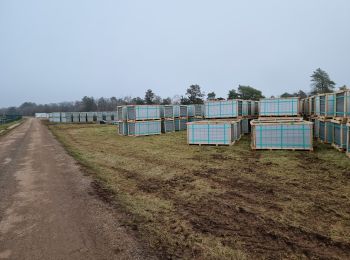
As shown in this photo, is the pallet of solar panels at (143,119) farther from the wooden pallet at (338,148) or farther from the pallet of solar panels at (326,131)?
the wooden pallet at (338,148)

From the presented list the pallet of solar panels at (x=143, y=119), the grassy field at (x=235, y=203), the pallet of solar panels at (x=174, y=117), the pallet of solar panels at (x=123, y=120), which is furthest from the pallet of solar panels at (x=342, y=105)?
the pallet of solar panels at (x=123, y=120)

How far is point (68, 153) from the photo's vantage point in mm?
13602

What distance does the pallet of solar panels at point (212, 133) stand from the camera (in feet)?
49.4

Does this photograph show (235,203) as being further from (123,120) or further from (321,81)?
(321,81)

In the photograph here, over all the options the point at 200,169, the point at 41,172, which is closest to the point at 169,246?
the point at 200,169

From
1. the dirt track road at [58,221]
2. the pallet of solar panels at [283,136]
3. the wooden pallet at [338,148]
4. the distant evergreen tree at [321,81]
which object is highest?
the distant evergreen tree at [321,81]

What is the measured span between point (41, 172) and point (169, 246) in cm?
711

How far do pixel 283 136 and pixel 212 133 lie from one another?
3864 millimetres

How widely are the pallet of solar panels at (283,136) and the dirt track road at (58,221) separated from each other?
8.56m

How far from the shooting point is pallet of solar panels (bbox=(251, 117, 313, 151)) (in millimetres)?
12711

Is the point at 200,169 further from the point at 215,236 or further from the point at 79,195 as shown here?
the point at 215,236

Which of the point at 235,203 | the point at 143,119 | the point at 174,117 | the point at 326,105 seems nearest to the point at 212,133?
the point at 326,105

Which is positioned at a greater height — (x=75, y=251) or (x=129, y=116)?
(x=129, y=116)

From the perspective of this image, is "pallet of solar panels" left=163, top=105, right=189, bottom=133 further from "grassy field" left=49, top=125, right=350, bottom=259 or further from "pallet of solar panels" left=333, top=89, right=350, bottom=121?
"pallet of solar panels" left=333, top=89, right=350, bottom=121
